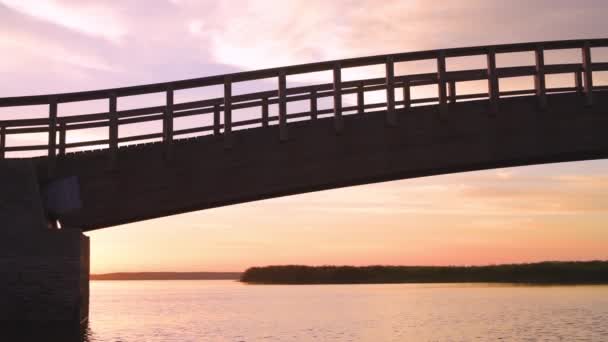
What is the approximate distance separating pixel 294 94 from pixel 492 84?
4390mm

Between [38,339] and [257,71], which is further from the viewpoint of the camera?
[257,71]

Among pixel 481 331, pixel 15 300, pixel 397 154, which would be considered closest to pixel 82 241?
pixel 15 300

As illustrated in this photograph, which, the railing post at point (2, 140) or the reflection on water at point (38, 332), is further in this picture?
the railing post at point (2, 140)

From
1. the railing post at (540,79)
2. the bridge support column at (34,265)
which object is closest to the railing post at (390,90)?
the railing post at (540,79)

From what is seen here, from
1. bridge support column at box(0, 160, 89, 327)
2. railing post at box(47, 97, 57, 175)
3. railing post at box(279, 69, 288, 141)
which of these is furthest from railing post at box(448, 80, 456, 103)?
railing post at box(47, 97, 57, 175)

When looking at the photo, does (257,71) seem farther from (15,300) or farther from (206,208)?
(15,300)

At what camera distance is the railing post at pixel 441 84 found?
16234 millimetres

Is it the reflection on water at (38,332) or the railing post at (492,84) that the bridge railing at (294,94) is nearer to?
the railing post at (492,84)

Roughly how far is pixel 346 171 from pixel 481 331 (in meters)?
11.4

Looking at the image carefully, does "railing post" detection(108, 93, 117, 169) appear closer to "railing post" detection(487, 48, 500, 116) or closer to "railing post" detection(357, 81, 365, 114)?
"railing post" detection(357, 81, 365, 114)

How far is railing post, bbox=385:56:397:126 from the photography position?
16219 millimetres

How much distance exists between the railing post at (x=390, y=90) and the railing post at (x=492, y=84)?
83.3 inches

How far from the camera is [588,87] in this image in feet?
55.6

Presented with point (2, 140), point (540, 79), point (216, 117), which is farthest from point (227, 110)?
point (540, 79)
